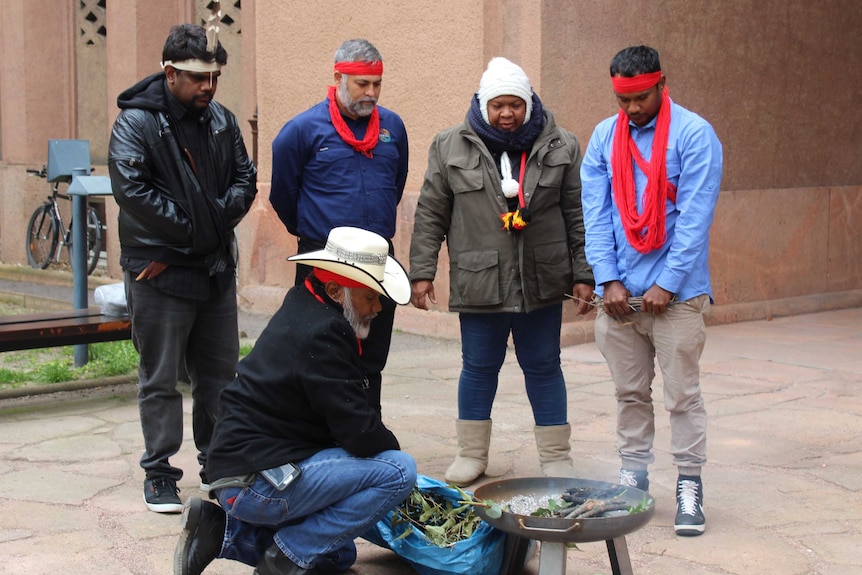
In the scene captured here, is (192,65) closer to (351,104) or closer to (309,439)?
(351,104)

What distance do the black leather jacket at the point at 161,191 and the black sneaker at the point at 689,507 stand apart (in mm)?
2122

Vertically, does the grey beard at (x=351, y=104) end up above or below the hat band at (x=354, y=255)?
above

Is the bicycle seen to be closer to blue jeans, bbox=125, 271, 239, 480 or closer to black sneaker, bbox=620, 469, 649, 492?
blue jeans, bbox=125, 271, 239, 480

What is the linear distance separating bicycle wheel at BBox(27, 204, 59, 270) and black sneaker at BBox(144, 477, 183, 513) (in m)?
9.01

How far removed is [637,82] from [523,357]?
135 cm

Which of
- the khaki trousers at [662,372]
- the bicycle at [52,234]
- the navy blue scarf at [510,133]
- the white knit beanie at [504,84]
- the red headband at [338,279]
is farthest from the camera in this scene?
the bicycle at [52,234]

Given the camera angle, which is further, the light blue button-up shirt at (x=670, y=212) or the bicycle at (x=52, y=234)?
the bicycle at (x=52, y=234)

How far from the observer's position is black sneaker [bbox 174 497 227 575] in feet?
12.4

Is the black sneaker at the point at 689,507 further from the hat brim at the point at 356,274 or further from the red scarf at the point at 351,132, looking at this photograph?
the red scarf at the point at 351,132

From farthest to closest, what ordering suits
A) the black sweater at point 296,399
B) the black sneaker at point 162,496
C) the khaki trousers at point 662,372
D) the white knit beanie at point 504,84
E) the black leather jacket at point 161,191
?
the white knit beanie at point 504,84 < the black sneaker at point 162,496 < the black leather jacket at point 161,191 < the khaki trousers at point 662,372 < the black sweater at point 296,399

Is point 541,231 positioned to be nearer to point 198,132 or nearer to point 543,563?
point 198,132

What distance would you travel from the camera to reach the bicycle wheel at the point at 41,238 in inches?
522

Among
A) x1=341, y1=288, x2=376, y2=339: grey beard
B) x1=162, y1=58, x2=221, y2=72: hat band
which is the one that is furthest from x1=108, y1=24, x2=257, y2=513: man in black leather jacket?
x1=341, y1=288, x2=376, y2=339: grey beard

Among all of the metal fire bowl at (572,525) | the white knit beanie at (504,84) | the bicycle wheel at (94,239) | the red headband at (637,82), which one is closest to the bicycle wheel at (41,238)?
the bicycle wheel at (94,239)
